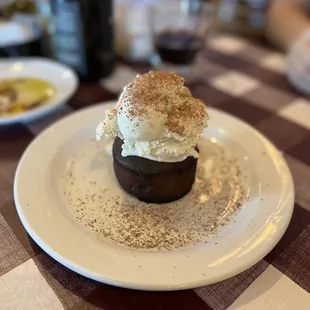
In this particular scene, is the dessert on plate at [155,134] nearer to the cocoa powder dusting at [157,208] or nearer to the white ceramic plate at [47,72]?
the cocoa powder dusting at [157,208]

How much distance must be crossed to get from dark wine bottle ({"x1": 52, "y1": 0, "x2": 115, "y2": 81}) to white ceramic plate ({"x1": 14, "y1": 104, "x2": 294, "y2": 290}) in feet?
1.39

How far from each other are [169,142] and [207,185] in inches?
6.4

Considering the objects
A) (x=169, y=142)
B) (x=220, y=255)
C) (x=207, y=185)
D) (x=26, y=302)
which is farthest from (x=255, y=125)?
(x=26, y=302)

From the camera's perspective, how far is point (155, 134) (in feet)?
2.17

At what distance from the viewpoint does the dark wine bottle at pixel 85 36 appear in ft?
3.64

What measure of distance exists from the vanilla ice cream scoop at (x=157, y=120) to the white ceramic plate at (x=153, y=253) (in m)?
0.16

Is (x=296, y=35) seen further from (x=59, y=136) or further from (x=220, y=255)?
(x=220, y=255)

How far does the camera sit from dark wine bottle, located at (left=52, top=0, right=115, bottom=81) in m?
1.11

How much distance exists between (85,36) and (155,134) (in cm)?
64

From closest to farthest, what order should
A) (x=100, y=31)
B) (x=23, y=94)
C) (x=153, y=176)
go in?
(x=153, y=176)
(x=23, y=94)
(x=100, y=31)

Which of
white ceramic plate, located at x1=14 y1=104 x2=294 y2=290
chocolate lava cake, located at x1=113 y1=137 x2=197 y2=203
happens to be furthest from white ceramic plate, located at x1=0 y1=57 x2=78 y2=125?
chocolate lava cake, located at x1=113 y1=137 x2=197 y2=203

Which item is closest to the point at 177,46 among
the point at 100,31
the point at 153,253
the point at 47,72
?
the point at 100,31

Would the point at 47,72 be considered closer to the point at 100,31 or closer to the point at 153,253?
the point at 100,31

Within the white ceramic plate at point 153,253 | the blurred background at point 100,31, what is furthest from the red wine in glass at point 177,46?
the white ceramic plate at point 153,253
